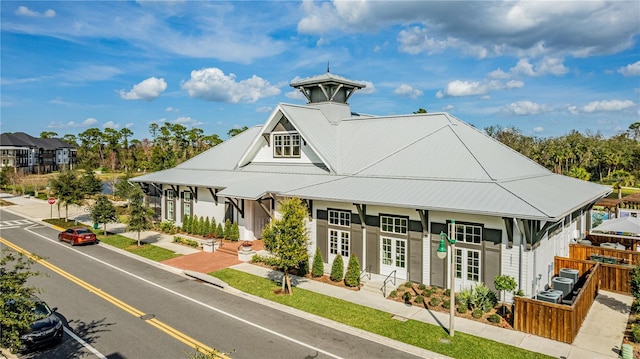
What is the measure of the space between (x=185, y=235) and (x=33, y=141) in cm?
9857

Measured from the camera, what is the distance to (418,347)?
13375 millimetres

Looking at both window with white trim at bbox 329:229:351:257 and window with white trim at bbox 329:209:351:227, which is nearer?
window with white trim at bbox 329:209:351:227

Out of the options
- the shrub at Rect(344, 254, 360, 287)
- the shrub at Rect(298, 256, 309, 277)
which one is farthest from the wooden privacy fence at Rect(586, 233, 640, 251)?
the shrub at Rect(298, 256, 309, 277)

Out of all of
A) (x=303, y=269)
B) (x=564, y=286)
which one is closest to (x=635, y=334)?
(x=564, y=286)

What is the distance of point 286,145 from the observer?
29062 mm

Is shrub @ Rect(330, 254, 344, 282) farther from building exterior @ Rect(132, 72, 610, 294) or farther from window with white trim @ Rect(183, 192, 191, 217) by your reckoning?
window with white trim @ Rect(183, 192, 191, 217)

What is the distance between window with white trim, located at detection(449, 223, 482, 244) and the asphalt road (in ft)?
21.5

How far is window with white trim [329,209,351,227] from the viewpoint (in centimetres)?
2110

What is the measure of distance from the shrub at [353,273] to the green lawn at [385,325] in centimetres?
166

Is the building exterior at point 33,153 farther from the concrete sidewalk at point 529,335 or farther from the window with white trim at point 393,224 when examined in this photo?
the window with white trim at point 393,224

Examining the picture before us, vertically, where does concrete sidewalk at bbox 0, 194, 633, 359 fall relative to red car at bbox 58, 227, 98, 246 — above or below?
below

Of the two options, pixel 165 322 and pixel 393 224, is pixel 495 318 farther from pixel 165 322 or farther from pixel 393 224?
pixel 165 322

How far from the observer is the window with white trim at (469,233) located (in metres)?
17.5

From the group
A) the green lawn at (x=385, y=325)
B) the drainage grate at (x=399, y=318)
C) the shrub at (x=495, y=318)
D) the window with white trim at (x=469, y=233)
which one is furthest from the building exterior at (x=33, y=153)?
the shrub at (x=495, y=318)
